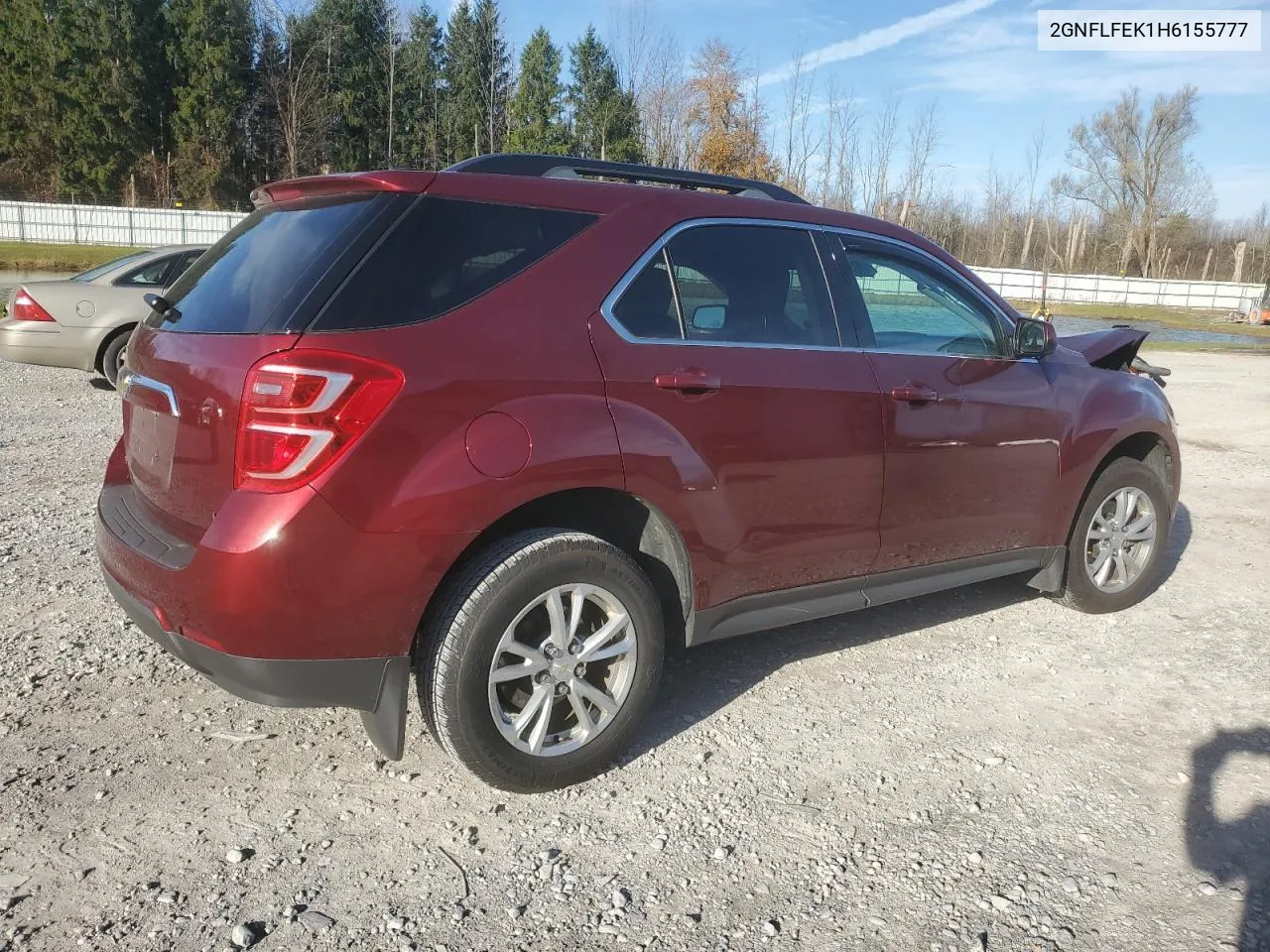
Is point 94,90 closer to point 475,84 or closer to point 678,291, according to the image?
point 475,84

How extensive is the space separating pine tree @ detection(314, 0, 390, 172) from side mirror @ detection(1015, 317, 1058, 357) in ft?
185

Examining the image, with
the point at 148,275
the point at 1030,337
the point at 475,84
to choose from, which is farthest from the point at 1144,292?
the point at 1030,337

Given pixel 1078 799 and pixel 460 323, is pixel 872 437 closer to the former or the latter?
pixel 1078 799

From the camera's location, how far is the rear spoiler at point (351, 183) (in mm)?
2840

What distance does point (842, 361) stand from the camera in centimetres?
357

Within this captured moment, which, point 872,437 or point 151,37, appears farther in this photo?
point 151,37

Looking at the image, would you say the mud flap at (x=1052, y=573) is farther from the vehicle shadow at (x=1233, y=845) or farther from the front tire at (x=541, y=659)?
the front tire at (x=541, y=659)

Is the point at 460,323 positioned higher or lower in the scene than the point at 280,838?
higher

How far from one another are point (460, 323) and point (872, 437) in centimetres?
166

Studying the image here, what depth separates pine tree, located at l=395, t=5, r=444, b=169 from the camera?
59.1 metres

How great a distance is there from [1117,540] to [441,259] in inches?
146

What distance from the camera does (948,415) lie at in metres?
3.87

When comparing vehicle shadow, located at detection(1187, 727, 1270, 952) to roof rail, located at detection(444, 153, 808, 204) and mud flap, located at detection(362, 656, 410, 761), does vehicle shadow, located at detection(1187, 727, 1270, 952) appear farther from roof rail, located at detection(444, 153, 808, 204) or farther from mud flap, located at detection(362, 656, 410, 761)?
roof rail, located at detection(444, 153, 808, 204)

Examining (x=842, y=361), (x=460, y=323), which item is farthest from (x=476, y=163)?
(x=842, y=361)
